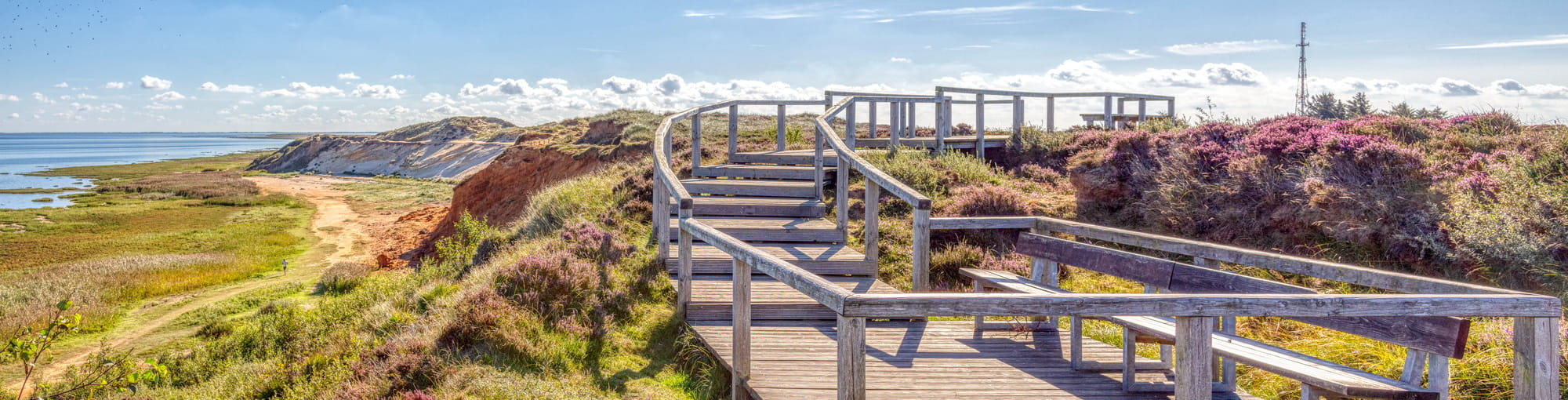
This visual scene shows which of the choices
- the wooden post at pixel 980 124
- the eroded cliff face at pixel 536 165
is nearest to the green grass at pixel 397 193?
the eroded cliff face at pixel 536 165

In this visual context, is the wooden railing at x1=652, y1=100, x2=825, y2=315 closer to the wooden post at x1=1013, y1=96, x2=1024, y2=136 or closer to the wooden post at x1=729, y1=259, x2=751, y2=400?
the wooden post at x1=729, y1=259, x2=751, y2=400

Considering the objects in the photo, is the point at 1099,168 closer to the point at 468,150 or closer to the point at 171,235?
the point at 171,235

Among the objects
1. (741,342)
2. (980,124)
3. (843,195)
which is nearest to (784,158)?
(843,195)

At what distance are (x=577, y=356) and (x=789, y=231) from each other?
135 inches

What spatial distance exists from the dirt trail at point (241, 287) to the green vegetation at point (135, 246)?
530 mm

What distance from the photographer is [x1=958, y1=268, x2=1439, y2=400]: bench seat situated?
3574mm

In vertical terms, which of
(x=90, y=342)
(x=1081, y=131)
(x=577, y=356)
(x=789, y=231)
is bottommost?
(x=90, y=342)

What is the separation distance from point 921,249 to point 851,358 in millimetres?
3217

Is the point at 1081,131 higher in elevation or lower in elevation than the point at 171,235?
higher

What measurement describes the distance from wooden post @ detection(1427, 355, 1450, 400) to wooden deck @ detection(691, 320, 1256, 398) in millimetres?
915

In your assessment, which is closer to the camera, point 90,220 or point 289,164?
point 90,220

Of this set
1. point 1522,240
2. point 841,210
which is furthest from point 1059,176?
point 1522,240

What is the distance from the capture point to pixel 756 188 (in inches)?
414

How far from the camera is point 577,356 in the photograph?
232 inches
